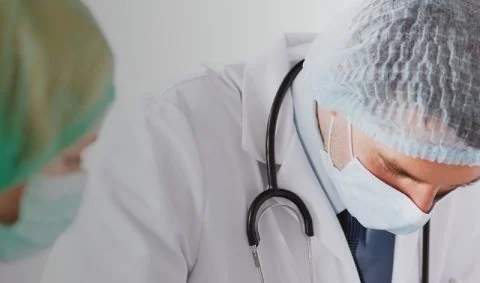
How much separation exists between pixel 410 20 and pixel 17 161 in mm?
514

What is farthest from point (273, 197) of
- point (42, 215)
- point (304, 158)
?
point (42, 215)

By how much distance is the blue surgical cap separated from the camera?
831 mm

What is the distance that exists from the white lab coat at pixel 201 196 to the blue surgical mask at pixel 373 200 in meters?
0.05

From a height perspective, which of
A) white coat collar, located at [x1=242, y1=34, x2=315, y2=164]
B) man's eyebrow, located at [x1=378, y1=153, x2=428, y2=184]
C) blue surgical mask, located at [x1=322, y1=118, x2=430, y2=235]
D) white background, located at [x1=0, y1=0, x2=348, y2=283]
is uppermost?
white background, located at [x1=0, y1=0, x2=348, y2=283]

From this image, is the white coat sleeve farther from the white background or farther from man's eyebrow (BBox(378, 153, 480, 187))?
man's eyebrow (BBox(378, 153, 480, 187))

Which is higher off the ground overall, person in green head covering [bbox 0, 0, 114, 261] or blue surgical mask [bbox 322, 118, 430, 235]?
person in green head covering [bbox 0, 0, 114, 261]

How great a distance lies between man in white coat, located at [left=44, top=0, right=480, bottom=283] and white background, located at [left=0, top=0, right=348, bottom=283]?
0.03 meters

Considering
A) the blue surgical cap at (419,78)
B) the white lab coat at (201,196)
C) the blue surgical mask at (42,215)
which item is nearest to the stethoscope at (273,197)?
the white lab coat at (201,196)

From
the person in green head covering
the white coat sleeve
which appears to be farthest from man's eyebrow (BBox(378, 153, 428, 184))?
the person in green head covering

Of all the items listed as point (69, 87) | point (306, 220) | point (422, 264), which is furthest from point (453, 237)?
point (69, 87)

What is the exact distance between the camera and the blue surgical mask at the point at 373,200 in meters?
0.92

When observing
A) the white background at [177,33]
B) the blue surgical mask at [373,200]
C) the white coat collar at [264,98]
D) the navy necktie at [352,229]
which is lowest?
the navy necktie at [352,229]

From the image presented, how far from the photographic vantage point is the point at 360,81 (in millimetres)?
848

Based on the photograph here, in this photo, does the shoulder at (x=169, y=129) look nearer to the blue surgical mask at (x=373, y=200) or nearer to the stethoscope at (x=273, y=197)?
the stethoscope at (x=273, y=197)
